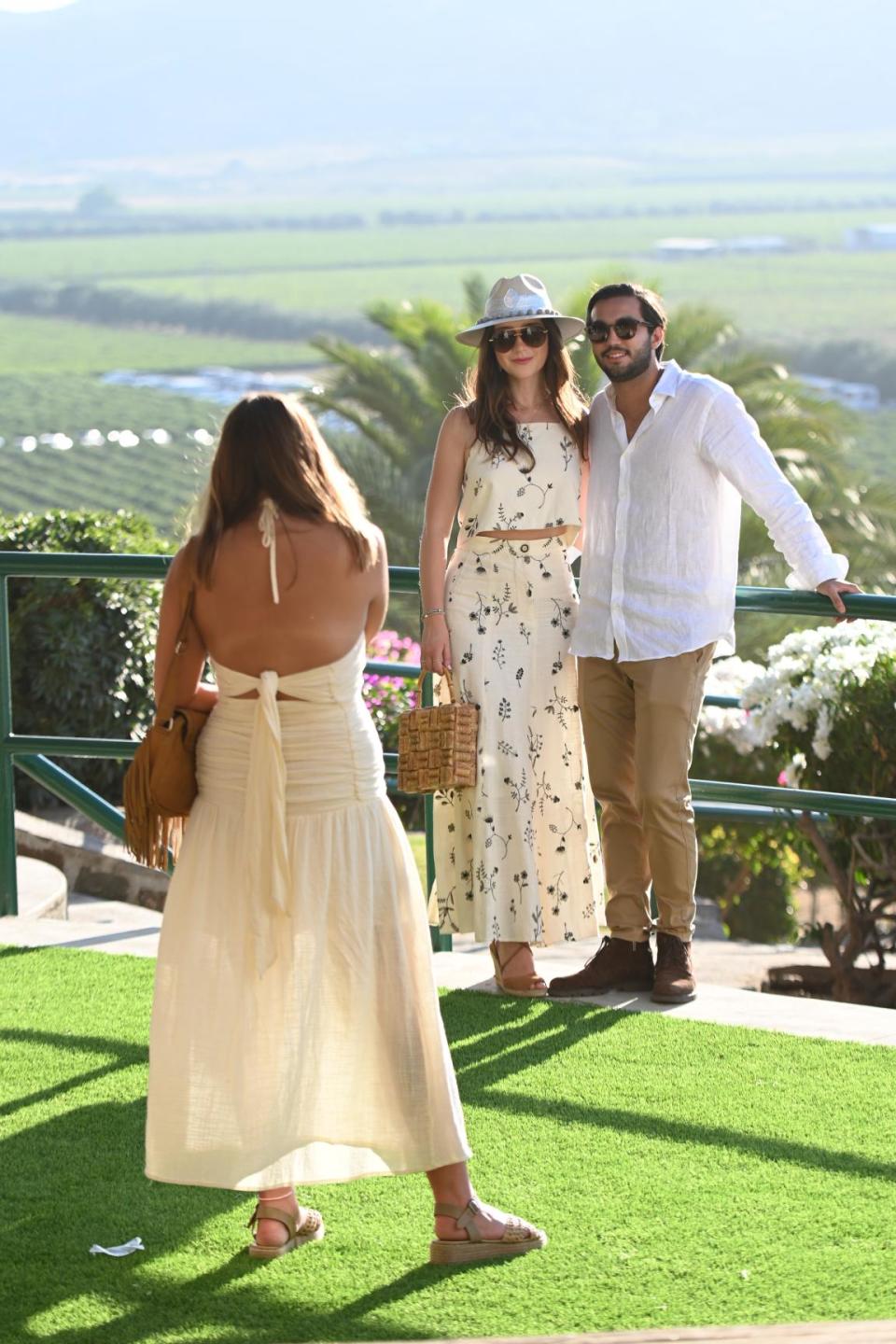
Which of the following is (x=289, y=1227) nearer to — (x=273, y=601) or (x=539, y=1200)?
(x=539, y=1200)

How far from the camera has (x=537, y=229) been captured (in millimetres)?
173250

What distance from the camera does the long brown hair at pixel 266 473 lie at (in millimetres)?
3180

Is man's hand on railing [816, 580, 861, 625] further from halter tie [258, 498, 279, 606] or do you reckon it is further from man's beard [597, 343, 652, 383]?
halter tie [258, 498, 279, 606]

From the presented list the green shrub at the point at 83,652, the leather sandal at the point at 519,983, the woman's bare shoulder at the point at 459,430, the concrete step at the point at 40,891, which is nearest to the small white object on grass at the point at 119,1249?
the leather sandal at the point at 519,983

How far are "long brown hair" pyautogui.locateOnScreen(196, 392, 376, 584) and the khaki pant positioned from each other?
5.72 feet


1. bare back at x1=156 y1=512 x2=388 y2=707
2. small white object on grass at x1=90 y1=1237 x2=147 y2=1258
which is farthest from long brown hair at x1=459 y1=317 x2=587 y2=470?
small white object on grass at x1=90 y1=1237 x2=147 y2=1258

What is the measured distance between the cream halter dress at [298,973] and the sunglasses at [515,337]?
1697mm

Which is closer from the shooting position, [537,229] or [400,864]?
[400,864]

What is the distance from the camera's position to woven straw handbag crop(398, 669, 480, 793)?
4750 mm

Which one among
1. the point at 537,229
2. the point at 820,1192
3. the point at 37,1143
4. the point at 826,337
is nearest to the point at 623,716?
the point at 820,1192

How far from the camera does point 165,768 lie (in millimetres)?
3346

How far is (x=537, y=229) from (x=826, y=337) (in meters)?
73.8

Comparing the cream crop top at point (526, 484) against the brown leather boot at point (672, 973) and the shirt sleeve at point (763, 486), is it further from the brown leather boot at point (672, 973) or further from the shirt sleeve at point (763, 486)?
the brown leather boot at point (672, 973)

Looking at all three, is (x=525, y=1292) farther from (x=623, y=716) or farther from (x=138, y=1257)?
(x=623, y=716)
